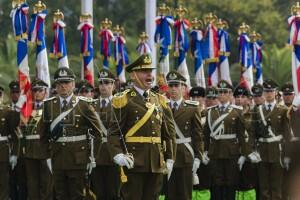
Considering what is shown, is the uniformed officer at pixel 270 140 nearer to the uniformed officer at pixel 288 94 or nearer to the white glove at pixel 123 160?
the uniformed officer at pixel 288 94

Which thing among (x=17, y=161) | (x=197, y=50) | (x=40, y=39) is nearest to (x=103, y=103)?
(x=17, y=161)

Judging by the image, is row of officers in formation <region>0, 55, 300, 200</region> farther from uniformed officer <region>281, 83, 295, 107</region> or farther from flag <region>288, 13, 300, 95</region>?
flag <region>288, 13, 300, 95</region>

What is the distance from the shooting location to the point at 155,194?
9.98 metres

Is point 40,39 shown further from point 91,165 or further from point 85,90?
point 91,165

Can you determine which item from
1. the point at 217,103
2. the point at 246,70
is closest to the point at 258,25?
the point at 246,70

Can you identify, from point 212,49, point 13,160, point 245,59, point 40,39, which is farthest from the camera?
point 245,59

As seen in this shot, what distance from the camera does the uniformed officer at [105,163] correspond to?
12.6m

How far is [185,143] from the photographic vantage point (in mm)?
12484

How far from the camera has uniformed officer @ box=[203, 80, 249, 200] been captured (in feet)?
46.5

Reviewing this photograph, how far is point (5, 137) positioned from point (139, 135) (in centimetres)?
423

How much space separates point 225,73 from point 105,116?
8.09 metres

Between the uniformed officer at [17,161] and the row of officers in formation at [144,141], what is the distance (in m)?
0.02

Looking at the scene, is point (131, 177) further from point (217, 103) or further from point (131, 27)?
point (131, 27)

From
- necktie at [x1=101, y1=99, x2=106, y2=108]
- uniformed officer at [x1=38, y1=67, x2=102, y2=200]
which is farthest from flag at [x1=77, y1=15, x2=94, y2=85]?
uniformed officer at [x1=38, y1=67, x2=102, y2=200]
